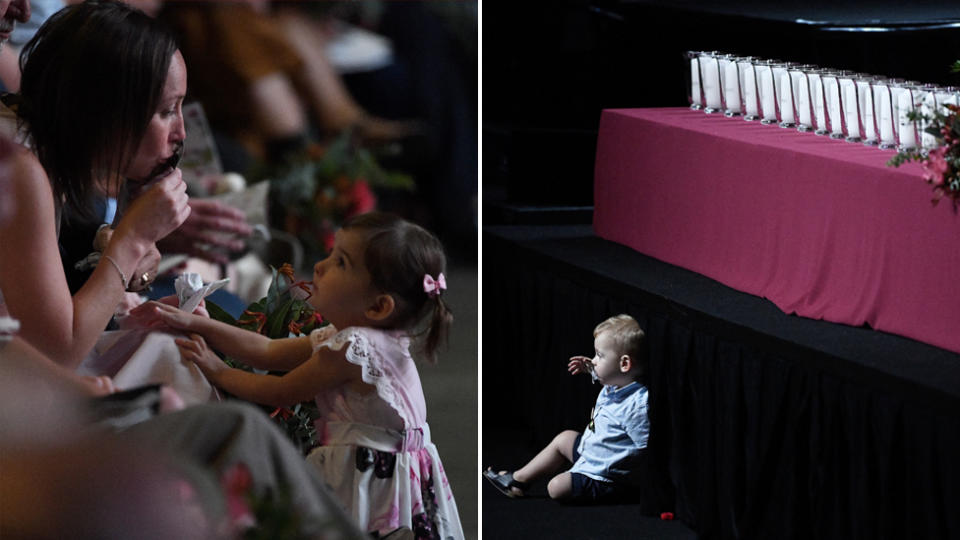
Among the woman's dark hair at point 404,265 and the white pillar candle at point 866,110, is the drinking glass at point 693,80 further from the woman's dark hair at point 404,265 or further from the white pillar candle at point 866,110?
the woman's dark hair at point 404,265

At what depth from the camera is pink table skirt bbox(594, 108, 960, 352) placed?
2982 millimetres

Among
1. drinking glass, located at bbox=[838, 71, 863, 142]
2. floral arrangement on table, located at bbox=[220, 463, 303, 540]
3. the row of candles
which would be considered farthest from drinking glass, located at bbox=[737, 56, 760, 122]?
floral arrangement on table, located at bbox=[220, 463, 303, 540]

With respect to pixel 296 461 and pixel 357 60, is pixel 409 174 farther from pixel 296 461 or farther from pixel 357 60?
pixel 296 461

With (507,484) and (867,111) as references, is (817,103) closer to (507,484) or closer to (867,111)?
(867,111)

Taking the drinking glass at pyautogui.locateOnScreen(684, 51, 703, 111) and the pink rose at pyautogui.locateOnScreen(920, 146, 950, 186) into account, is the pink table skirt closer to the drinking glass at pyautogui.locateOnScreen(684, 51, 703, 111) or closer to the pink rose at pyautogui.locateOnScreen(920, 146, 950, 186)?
the drinking glass at pyautogui.locateOnScreen(684, 51, 703, 111)

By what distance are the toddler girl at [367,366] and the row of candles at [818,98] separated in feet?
3.68

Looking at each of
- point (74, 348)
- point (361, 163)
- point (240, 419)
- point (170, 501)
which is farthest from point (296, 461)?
point (361, 163)

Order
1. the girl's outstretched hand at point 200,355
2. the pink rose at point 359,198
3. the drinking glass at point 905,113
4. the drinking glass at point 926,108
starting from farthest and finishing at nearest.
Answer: the pink rose at point 359,198, the drinking glass at point 905,113, the drinking glass at point 926,108, the girl's outstretched hand at point 200,355

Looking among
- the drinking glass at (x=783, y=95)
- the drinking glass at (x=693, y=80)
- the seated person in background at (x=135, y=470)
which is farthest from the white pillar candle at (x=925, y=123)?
the seated person in background at (x=135, y=470)

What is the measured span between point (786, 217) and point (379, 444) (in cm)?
147

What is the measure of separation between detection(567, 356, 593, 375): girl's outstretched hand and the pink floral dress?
A: 132 cm

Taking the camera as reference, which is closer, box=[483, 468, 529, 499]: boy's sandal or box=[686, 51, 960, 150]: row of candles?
box=[686, 51, 960, 150]: row of candles

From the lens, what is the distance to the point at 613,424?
145 inches

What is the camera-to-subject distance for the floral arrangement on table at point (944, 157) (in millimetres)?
2713
